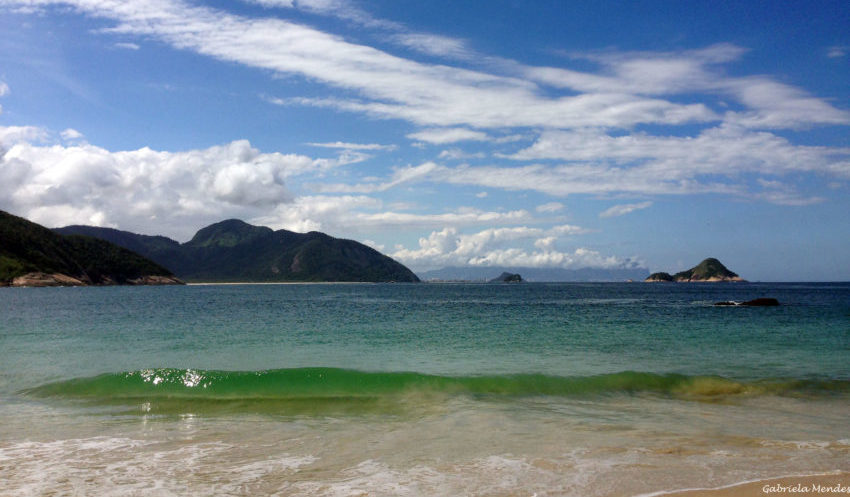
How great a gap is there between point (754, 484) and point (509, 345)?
22.5m

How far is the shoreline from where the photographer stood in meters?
8.93

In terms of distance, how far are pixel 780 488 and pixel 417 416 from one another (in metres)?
8.79

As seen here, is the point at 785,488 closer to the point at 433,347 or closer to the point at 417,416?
the point at 417,416

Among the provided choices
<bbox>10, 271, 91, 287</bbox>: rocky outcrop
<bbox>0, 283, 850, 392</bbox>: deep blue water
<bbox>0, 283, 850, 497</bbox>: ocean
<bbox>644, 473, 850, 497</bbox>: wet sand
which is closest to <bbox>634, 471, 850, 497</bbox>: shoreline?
<bbox>644, 473, 850, 497</bbox>: wet sand

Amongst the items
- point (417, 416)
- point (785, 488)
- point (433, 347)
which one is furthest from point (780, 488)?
point (433, 347)

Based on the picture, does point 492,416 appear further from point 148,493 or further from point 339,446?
point 148,493

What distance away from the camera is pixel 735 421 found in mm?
14562

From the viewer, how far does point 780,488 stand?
9.19 metres

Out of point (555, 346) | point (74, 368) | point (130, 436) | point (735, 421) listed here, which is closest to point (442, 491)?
point (130, 436)

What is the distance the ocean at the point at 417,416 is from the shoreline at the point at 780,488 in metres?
0.27

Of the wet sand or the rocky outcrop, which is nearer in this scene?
the wet sand

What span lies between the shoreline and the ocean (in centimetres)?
27

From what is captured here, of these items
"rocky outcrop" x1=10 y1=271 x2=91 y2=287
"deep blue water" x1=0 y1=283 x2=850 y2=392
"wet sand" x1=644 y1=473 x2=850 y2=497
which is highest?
"rocky outcrop" x1=10 y1=271 x2=91 y2=287

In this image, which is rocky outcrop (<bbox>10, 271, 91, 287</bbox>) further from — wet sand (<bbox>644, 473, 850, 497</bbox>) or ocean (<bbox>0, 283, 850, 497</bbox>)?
wet sand (<bbox>644, 473, 850, 497</bbox>)
